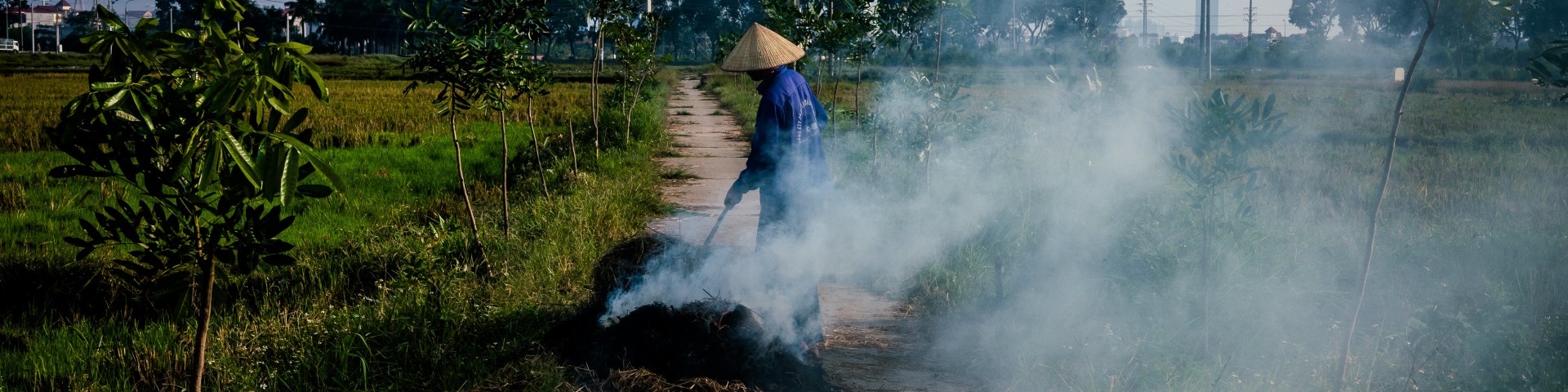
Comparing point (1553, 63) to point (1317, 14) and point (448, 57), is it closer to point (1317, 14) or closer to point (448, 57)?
point (1317, 14)

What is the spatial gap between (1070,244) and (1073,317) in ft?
3.89

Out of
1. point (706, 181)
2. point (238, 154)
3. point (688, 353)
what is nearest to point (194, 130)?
point (238, 154)

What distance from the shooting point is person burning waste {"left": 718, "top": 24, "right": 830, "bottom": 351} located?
4.94 metres

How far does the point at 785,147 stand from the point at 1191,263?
236cm

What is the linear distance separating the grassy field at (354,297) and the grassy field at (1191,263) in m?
2.01

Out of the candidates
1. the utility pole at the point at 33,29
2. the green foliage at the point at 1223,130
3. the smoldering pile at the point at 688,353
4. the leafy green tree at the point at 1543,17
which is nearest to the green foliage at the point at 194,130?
the smoldering pile at the point at 688,353

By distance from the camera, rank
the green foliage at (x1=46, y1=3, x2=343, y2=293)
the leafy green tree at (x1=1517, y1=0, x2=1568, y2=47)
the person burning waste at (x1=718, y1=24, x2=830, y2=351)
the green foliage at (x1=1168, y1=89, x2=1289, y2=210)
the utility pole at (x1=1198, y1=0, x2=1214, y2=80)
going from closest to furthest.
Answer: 1. the green foliage at (x1=46, y1=3, x2=343, y2=293)
2. the green foliage at (x1=1168, y1=89, x2=1289, y2=210)
3. the person burning waste at (x1=718, y1=24, x2=830, y2=351)
4. the leafy green tree at (x1=1517, y1=0, x2=1568, y2=47)
5. the utility pole at (x1=1198, y1=0, x2=1214, y2=80)

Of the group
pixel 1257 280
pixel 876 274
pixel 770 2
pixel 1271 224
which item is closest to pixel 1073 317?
pixel 1257 280

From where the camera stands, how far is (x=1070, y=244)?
6.14 m

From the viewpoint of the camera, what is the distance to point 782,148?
4957 millimetres

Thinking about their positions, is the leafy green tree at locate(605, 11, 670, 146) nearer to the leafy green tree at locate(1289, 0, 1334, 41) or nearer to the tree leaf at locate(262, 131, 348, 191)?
the leafy green tree at locate(1289, 0, 1334, 41)

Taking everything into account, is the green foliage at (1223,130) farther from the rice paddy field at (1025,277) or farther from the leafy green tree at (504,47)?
the leafy green tree at (504,47)

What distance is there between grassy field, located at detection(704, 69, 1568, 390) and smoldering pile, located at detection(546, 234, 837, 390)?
1037 mm

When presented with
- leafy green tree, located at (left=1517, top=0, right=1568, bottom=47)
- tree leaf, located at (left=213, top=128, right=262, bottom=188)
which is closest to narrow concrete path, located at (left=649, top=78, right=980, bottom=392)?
tree leaf, located at (left=213, top=128, right=262, bottom=188)
